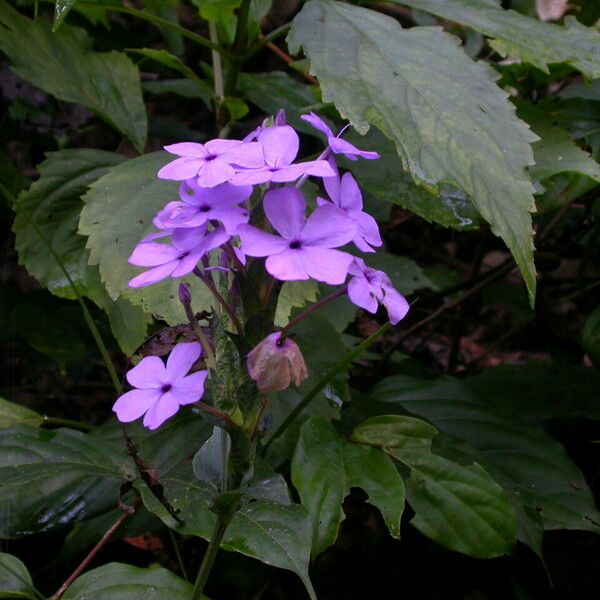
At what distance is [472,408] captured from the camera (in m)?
1.35

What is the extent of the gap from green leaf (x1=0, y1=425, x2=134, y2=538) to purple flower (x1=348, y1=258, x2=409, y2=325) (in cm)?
54

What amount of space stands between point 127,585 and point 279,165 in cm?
59

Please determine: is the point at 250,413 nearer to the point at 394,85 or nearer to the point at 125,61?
the point at 394,85

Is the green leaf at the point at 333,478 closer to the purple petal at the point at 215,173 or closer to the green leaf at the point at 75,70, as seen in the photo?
the purple petal at the point at 215,173

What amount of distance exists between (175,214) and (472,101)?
48 cm

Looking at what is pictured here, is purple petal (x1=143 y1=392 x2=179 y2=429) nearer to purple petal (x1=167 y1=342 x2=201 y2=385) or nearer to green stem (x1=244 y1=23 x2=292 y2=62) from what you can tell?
purple petal (x1=167 y1=342 x2=201 y2=385)

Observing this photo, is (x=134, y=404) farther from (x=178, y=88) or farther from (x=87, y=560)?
(x=178, y=88)

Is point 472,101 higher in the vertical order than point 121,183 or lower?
higher

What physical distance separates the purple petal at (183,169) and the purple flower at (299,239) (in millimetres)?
78

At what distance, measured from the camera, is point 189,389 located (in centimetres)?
67

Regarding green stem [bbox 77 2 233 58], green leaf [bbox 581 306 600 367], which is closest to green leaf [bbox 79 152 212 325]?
green stem [bbox 77 2 233 58]

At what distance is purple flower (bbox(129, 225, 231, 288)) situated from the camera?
0.63m

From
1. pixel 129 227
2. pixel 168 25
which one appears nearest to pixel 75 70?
pixel 168 25

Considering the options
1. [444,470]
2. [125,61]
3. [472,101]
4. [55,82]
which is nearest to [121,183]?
[55,82]
